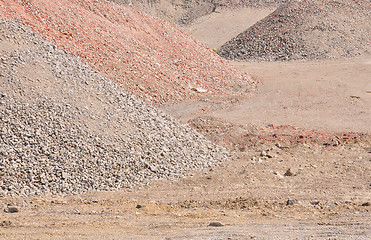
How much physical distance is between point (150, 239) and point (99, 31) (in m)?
12.5

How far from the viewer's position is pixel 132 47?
19.2m

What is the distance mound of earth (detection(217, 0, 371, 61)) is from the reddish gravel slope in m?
6.57

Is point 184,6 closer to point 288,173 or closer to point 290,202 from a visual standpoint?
point 288,173

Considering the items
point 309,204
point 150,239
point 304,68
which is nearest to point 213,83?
point 304,68

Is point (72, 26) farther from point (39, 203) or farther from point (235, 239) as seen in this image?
point (235, 239)

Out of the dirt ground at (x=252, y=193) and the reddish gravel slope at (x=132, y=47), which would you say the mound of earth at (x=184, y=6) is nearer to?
the reddish gravel slope at (x=132, y=47)

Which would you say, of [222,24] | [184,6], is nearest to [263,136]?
[222,24]

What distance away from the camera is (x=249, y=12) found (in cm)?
4159

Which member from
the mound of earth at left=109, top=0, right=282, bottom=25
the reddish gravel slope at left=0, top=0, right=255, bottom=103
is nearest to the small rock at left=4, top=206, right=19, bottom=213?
the reddish gravel slope at left=0, top=0, right=255, bottom=103

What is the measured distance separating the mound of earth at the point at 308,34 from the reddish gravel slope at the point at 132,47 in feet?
21.6

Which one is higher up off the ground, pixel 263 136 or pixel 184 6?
pixel 263 136

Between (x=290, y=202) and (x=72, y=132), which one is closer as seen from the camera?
(x=290, y=202)

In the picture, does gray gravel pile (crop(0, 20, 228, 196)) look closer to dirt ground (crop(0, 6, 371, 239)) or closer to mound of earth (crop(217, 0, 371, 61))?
dirt ground (crop(0, 6, 371, 239))

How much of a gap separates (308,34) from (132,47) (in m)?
13.3
